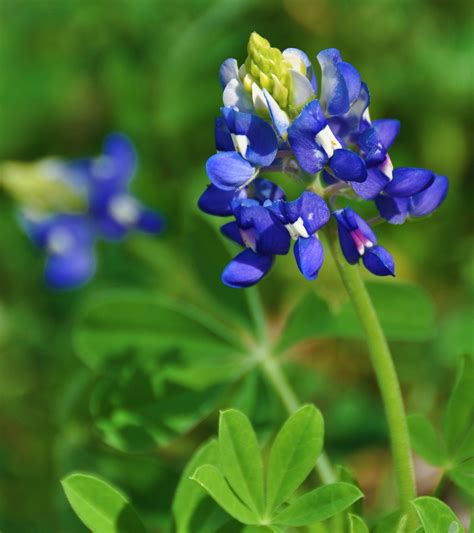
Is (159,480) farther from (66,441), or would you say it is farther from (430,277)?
(430,277)

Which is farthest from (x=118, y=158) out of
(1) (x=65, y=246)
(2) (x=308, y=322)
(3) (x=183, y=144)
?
(2) (x=308, y=322)

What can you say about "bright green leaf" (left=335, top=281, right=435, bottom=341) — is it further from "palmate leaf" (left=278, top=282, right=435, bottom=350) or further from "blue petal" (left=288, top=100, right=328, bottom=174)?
"blue petal" (left=288, top=100, right=328, bottom=174)

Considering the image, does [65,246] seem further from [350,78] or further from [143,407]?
[350,78]

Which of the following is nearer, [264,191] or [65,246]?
[264,191]

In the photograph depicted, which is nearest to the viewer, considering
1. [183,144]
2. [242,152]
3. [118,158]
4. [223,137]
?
[242,152]

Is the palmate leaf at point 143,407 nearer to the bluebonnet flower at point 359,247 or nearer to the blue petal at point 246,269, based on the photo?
the blue petal at point 246,269

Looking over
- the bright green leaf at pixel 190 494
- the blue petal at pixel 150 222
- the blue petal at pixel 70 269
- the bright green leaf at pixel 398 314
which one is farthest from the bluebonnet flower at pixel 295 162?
the blue petal at pixel 70 269

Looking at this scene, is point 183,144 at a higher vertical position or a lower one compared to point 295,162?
higher
